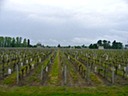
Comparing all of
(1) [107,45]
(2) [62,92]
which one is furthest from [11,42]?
(2) [62,92]

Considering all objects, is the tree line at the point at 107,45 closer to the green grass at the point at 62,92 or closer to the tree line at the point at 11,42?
the tree line at the point at 11,42

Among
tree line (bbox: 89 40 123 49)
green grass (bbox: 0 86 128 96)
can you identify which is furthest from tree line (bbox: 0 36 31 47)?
green grass (bbox: 0 86 128 96)

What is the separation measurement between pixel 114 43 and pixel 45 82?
115 metres

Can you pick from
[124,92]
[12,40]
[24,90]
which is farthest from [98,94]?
[12,40]

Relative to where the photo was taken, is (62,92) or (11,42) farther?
(11,42)

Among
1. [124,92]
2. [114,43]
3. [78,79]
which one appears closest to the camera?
[124,92]

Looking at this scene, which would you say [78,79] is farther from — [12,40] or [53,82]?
[12,40]

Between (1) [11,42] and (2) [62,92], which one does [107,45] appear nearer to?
(1) [11,42]

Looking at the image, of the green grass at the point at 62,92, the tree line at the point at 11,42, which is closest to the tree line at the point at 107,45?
the tree line at the point at 11,42

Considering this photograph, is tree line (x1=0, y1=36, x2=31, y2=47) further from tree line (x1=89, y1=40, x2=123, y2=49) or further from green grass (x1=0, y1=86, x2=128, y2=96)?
green grass (x1=0, y1=86, x2=128, y2=96)

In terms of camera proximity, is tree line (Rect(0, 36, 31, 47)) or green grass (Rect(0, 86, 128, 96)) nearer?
green grass (Rect(0, 86, 128, 96))

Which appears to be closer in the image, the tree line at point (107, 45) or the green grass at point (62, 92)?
the green grass at point (62, 92)

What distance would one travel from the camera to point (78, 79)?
15.7 metres

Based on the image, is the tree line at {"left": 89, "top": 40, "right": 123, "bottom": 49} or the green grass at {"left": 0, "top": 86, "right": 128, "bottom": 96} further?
the tree line at {"left": 89, "top": 40, "right": 123, "bottom": 49}
